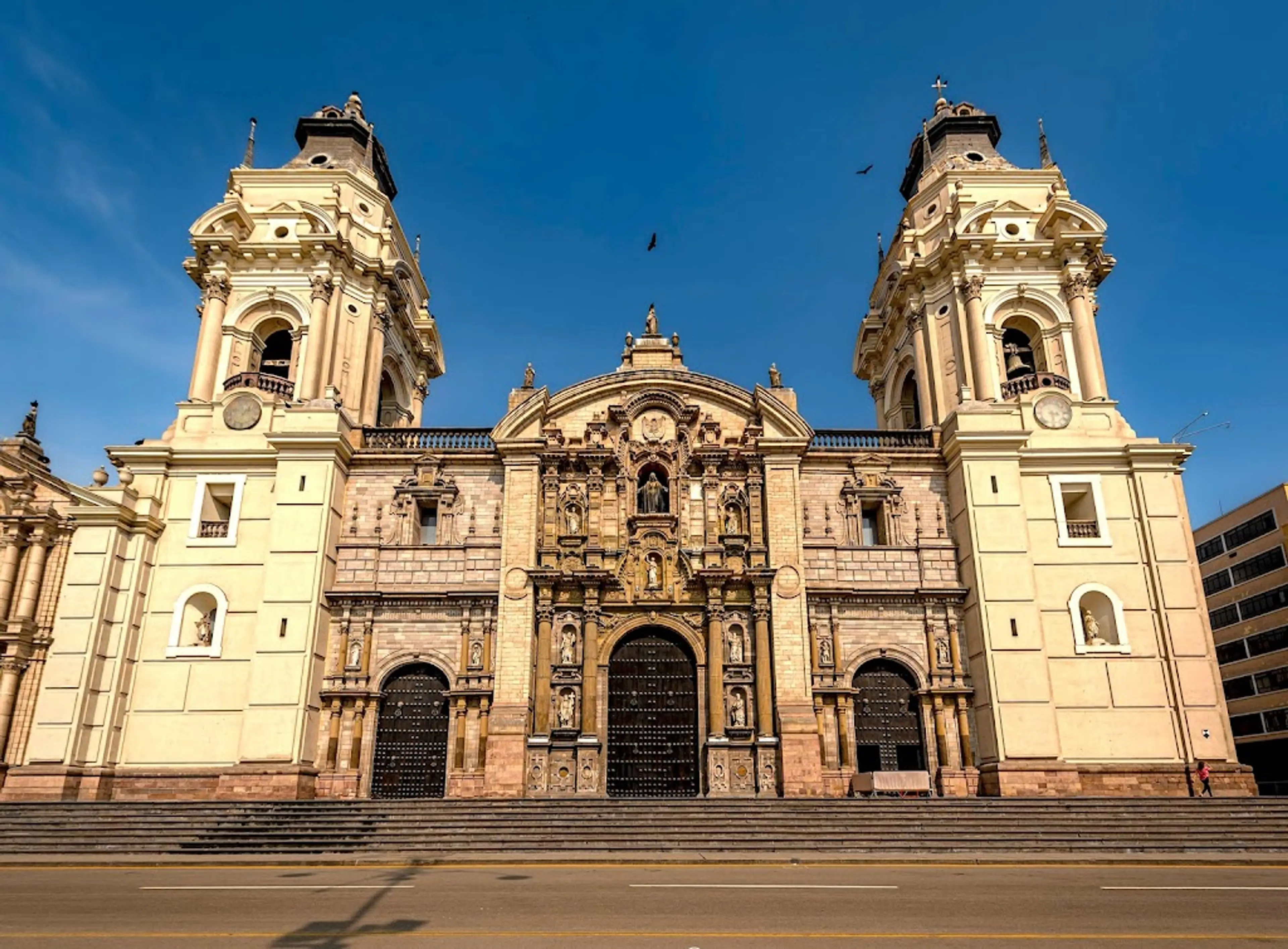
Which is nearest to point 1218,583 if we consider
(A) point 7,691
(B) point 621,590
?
(B) point 621,590

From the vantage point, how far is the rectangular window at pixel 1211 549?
183ft

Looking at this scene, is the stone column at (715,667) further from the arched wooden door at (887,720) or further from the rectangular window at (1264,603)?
the rectangular window at (1264,603)

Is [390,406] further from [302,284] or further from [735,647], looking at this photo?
[735,647]

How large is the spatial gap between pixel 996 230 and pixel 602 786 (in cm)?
2470

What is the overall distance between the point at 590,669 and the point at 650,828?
6.87 m

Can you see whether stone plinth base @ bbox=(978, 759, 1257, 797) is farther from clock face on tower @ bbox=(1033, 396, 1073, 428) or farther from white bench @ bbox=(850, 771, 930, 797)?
clock face on tower @ bbox=(1033, 396, 1073, 428)

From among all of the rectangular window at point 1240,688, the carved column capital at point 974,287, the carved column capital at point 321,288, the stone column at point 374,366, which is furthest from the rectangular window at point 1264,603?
the carved column capital at point 321,288

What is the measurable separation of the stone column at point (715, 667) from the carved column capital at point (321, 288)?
1778cm

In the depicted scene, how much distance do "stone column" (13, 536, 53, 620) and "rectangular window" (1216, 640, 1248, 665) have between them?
198 ft

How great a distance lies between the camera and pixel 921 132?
39.0 meters

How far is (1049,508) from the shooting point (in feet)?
94.0

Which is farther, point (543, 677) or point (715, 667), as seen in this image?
point (715, 667)

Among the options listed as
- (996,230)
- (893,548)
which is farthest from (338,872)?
(996,230)

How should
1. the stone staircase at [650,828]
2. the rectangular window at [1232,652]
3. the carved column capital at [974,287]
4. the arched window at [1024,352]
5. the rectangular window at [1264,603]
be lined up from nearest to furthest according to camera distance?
the stone staircase at [650,828] → the carved column capital at [974,287] → the arched window at [1024,352] → the rectangular window at [1264,603] → the rectangular window at [1232,652]
